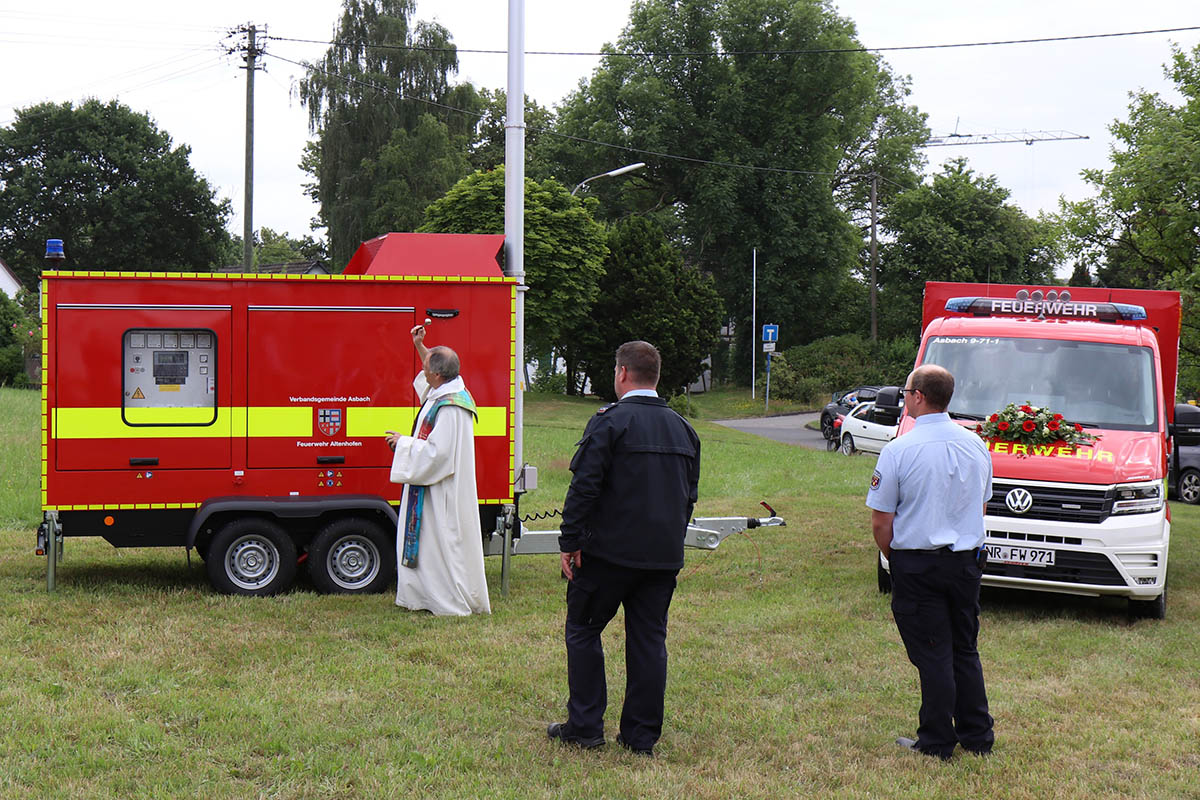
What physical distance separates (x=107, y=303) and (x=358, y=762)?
4.88 metres

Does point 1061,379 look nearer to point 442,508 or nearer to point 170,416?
point 442,508

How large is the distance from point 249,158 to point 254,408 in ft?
68.3

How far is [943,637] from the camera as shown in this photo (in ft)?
17.9

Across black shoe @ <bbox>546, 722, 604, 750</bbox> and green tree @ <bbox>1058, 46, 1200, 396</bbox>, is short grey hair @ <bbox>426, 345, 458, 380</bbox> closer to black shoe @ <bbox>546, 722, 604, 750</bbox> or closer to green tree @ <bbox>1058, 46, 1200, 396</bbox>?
black shoe @ <bbox>546, 722, 604, 750</bbox>

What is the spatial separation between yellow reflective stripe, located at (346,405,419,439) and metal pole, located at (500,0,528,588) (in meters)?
0.92

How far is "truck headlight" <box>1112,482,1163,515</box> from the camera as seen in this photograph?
27.9 ft

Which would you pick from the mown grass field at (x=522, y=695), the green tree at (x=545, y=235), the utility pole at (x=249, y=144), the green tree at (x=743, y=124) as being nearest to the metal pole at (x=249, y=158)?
the utility pole at (x=249, y=144)

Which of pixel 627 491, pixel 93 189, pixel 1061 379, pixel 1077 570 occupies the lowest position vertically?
pixel 1077 570

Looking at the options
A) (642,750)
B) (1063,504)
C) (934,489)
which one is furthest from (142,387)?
(1063,504)

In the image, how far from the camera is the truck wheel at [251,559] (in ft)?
28.9

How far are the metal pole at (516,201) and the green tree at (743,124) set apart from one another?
4141 centimetres

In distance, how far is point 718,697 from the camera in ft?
21.3

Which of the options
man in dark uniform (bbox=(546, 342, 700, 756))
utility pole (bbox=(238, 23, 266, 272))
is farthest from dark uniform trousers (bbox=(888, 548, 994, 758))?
utility pole (bbox=(238, 23, 266, 272))

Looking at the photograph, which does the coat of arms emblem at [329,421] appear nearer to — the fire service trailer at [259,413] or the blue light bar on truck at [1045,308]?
the fire service trailer at [259,413]
